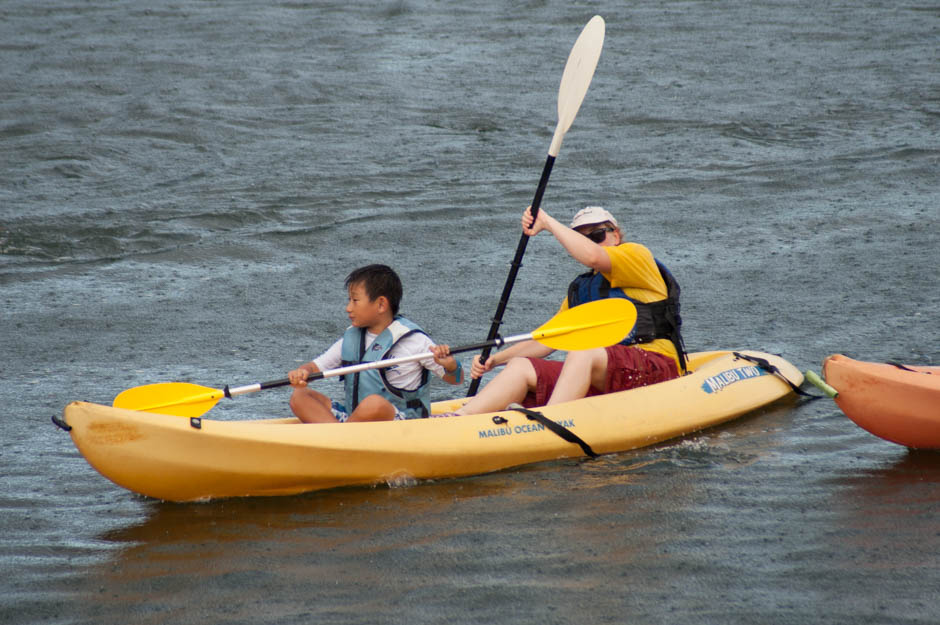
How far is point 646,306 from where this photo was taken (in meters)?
5.36

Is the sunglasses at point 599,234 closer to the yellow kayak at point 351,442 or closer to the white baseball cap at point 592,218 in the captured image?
the white baseball cap at point 592,218

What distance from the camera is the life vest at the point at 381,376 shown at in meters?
4.98

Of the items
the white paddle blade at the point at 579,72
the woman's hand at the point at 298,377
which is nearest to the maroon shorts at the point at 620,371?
the woman's hand at the point at 298,377

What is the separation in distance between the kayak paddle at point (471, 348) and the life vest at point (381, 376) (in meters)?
0.10

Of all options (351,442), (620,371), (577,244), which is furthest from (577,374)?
(351,442)

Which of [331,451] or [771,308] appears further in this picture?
[771,308]

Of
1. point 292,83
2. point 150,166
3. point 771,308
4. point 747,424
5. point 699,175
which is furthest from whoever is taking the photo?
point 292,83

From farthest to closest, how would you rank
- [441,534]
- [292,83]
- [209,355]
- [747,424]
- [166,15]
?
[166,15]
[292,83]
[209,355]
[747,424]
[441,534]

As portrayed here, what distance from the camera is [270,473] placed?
4.63 metres

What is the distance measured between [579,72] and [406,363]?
1.99 meters

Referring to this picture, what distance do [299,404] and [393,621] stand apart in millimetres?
1484

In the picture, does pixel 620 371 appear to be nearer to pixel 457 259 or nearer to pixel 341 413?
pixel 341 413

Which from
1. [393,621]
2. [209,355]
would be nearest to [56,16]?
[209,355]

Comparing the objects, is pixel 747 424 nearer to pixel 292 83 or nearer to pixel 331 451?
pixel 331 451
